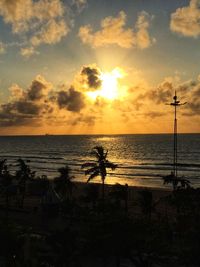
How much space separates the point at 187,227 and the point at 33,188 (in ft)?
108

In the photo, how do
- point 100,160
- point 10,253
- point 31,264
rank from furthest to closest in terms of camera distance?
point 100,160
point 10,253
point 31,264

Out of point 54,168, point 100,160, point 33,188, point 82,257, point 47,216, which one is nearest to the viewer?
point 82,257

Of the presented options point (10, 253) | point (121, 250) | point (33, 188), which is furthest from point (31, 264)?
point (33, 188)

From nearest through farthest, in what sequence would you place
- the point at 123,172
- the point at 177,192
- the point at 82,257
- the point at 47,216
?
the point at 82,257 < the point at 177,192 < the point at 47,216 < the point at 123,172

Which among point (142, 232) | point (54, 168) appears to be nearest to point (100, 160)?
point (142, 232)

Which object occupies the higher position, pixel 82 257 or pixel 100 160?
pixel 100 160

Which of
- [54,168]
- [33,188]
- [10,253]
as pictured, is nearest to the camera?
[10,253]

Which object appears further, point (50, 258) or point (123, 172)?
point (123, 172)

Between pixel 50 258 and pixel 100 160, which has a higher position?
pixel 100 160

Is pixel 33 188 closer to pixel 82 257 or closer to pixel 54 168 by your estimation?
pixel 82 257

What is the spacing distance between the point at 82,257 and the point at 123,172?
75.9 meters

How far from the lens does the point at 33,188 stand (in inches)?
2207

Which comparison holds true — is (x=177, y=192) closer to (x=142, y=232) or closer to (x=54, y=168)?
(x=142, y=232)

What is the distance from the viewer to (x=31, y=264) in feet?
64.2
